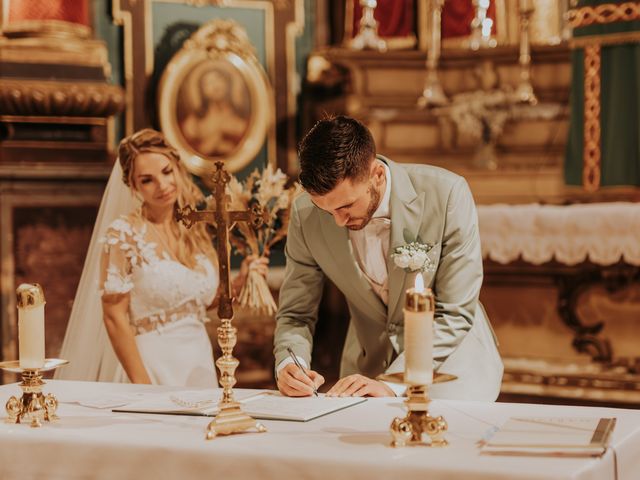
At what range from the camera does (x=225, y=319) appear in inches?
102

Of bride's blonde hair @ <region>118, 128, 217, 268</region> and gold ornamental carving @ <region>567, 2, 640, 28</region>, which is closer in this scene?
bride's blonde hair @ <region>118, 128, 217, 268</region>

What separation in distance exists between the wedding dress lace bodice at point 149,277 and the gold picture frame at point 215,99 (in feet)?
12.2

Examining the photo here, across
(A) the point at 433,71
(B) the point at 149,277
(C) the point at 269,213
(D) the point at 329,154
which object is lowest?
(B) the point at 149,277

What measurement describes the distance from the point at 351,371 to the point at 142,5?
15.4 feet

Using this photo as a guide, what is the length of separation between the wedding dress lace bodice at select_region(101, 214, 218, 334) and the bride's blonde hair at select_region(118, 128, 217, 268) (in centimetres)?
5

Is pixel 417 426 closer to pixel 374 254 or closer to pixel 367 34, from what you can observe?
pixel 374 254

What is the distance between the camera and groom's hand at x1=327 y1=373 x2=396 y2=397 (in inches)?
120

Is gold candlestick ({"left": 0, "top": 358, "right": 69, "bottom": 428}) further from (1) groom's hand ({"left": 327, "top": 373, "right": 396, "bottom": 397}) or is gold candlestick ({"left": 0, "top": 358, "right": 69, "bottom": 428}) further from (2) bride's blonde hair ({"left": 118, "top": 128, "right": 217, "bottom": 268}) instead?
(2) bride's blonde hair ({"left": 118, "top": 128, "right": 217, "bottom": 268})

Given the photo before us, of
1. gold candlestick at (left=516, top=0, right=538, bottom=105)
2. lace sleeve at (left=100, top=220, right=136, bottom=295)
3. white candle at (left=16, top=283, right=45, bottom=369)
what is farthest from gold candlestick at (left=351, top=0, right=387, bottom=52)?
white candle at (left=16, top=283, right=45, bottom=369)

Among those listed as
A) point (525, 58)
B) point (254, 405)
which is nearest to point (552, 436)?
point (254, 405)

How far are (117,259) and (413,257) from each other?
50.1 inches

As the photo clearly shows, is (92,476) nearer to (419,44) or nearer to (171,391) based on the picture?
(171,391)

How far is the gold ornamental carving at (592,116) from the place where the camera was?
23.5 ft

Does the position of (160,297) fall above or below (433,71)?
below
